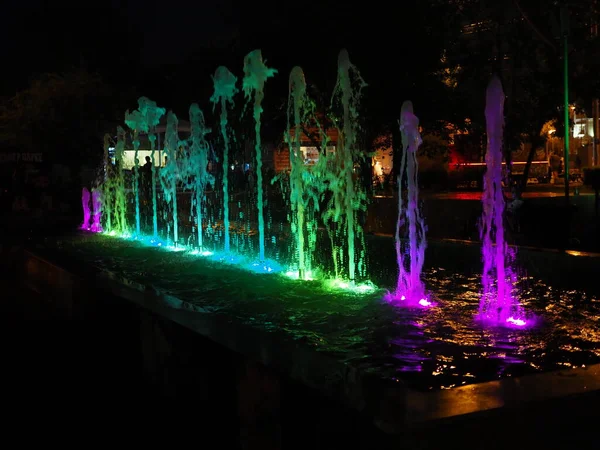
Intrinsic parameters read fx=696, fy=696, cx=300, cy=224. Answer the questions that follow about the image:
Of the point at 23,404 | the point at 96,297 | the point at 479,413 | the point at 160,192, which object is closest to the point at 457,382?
the point at 479,413

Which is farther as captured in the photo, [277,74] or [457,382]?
[277,74]

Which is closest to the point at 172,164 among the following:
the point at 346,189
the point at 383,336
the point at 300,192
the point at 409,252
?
the point at 346,189

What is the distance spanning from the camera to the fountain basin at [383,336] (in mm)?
3355

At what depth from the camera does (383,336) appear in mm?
5348

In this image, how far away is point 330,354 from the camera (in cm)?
470

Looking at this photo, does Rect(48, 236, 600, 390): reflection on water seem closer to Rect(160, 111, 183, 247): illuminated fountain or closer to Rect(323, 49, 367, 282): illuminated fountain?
Rect(323, 49, 367, 282): illuminated fountain

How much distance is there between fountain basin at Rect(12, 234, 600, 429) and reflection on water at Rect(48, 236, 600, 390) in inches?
0.4

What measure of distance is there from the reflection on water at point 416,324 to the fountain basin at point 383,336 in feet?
0.03

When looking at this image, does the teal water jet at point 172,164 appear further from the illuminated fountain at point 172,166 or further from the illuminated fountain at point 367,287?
the illuminated fountain at point 367,287

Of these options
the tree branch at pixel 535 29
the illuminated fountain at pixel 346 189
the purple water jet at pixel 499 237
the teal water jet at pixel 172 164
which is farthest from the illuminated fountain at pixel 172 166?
the tree branch at pixel 535 29

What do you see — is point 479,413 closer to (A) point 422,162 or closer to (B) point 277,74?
(B) point 277,74

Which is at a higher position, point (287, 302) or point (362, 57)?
point (362, 57)

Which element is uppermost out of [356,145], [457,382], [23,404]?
[356,145]

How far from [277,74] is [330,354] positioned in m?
14.3
